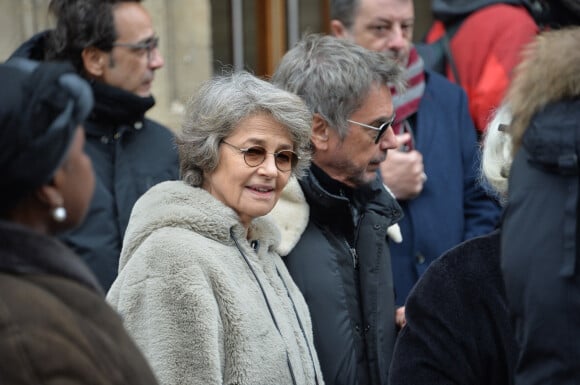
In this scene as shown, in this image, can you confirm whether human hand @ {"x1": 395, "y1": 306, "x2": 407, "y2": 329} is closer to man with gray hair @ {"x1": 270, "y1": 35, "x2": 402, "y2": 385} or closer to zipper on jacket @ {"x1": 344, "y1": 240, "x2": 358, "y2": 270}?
man with gray hair @ {"x1": 270, "y1": 35, "x2": 402, "y2": 385}

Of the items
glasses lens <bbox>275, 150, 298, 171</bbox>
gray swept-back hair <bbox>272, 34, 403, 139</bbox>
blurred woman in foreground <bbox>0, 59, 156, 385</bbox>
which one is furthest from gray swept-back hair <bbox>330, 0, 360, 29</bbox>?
blurred woman in foreground <bbox>0, 59, 156, 385</bbox>

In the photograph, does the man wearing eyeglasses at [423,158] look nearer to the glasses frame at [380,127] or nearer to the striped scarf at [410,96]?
the striped scarf at [410,96]

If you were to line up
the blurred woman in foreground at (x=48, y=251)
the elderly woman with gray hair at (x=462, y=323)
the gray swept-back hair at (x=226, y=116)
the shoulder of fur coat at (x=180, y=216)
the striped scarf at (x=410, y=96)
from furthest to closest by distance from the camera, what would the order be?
the striped scarf at (x=410, y=96)
the gray swept-back hair at (x=226, y=116)
the shoulder of fur coat at (x=180, y=216)
the elderly woman with gray hair at (x=462, y=323)
the blurred woman in foreground at (x=48, y=251)

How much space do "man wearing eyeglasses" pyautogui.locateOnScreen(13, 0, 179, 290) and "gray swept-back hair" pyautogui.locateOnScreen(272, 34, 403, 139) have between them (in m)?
0.79

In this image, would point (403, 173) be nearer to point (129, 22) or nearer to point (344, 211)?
point (344, 211)

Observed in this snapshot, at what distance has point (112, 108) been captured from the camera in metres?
4.63

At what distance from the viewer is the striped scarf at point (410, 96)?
492 cm

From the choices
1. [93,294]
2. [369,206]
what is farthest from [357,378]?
[93,294]

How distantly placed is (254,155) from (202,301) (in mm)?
565

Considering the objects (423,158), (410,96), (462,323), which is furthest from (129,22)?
(462,323)

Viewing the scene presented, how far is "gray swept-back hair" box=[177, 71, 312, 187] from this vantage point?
11.8ft

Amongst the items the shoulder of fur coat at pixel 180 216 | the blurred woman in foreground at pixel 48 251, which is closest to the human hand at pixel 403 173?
the shoulder of fur coat at pixel 180 216

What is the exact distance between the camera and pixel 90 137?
4617 millimetres

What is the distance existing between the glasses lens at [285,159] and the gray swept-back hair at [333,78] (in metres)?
0.36
